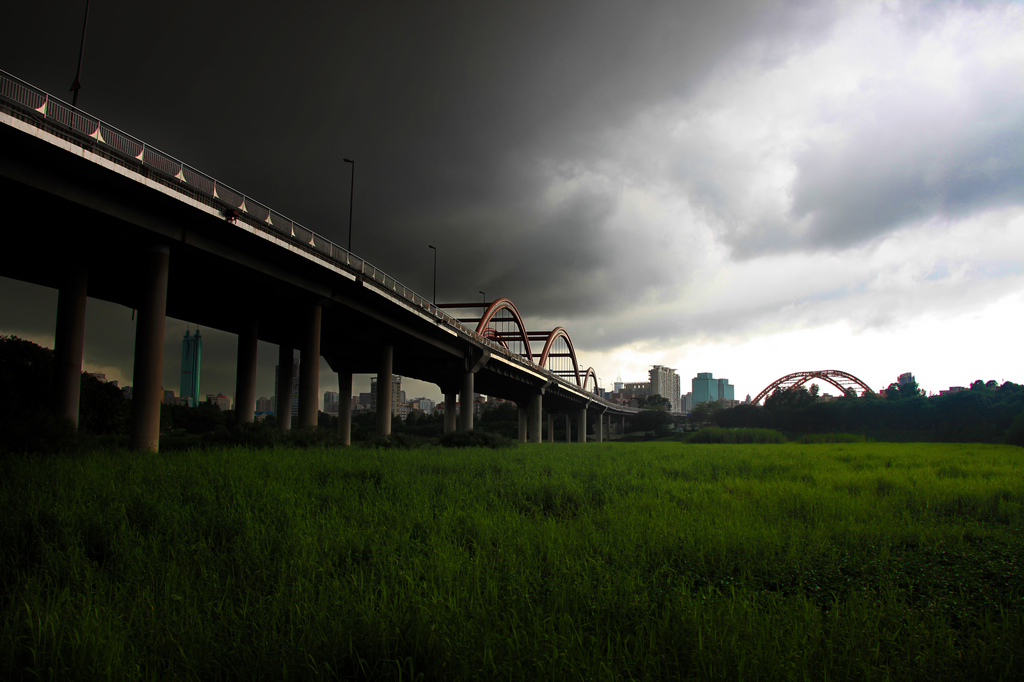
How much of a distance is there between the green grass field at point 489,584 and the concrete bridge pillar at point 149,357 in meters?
12.9

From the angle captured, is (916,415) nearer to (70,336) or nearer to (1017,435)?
(1017,435)

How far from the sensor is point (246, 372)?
4316 cm

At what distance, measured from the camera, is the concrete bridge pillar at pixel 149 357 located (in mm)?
23969

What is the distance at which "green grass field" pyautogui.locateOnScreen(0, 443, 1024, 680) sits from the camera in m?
4.62

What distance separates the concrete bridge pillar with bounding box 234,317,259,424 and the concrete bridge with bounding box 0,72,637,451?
0.33ft

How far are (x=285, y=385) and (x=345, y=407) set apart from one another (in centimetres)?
596

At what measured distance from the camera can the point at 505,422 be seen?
5256 inches

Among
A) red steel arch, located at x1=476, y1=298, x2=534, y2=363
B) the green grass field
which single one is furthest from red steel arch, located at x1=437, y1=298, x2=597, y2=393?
the green grass field

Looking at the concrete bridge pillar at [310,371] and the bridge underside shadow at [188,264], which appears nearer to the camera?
the bridge underside shadow at [188,264]

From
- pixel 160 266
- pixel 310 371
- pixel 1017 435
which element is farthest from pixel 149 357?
pixel 1017 435

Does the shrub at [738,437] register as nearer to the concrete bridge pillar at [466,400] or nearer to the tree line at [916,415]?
the tree line at [916,415]

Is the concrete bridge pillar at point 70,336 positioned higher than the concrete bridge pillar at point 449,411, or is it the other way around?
the concrete bridge pillar at point 70,336

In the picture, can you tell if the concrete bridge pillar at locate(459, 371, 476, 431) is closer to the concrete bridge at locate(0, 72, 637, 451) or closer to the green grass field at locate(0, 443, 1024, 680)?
the concrete bridge at locate(0, 72, 637, 451)

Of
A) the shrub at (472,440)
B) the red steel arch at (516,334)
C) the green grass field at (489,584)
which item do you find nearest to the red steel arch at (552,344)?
the red steel arch at (516,334)
